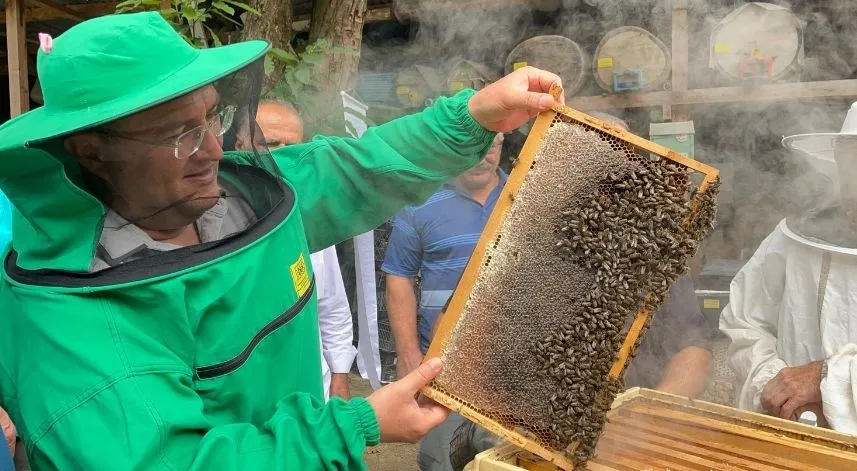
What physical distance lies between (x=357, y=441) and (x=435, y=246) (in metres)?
2.65

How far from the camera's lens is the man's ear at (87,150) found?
58.7 inches

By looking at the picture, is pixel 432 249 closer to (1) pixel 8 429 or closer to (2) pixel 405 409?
(2) pixel 405 409

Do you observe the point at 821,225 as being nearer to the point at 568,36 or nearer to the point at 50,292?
the point at 50,292

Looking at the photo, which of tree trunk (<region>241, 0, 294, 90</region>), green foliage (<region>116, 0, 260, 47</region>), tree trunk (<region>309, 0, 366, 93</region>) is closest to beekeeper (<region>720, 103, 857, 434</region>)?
tree trunk (<region>309, 0, 366, 93</region>)

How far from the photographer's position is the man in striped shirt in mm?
4078

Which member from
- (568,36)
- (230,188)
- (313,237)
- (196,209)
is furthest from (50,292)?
(568,36)

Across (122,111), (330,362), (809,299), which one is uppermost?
(122,111)

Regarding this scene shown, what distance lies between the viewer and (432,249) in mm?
4113

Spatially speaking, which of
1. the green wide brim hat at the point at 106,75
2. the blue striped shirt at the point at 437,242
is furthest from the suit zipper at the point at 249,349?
the blue striped shirt at the point at 437,242

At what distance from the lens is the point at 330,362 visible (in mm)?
3750

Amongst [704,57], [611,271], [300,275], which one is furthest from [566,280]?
[704,57]

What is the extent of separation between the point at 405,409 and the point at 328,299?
2.17 m

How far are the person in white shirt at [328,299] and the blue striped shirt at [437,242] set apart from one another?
0.56 metres

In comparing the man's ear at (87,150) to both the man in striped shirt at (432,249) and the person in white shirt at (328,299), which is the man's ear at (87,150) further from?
the man in striped shirt at (432,249)
